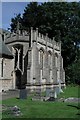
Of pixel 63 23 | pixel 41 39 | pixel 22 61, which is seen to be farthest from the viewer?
pixel 63 23

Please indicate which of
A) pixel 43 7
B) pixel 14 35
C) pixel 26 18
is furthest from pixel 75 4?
pixel 14 35

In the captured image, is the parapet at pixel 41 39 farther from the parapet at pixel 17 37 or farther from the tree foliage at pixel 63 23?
the tree foliage at pixel 63 23

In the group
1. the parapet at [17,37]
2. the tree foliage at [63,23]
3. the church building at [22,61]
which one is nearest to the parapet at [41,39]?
the church building at [22,61]

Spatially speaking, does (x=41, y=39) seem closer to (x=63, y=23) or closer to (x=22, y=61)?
(x=22, y=61)

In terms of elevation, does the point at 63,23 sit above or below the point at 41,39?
above

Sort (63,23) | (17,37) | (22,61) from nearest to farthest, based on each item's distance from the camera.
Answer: (22,61), (17,37), (63,23)

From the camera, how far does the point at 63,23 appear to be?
2360 inches

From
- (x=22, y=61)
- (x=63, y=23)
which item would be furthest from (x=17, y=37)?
(x=63, y=23)

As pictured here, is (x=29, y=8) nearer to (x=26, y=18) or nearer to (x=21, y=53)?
(x=26, y=18)

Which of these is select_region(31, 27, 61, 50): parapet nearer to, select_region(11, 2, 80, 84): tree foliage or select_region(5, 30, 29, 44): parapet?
select_region(5, 30, 29, 44): parapet

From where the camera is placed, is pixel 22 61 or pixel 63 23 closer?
pixel 22 61

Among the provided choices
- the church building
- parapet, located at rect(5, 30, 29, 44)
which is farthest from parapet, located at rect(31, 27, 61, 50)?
parapet, located at rect(5, 30, 29, 44)

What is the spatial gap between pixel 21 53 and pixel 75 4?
2559cm

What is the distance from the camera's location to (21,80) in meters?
42.8
